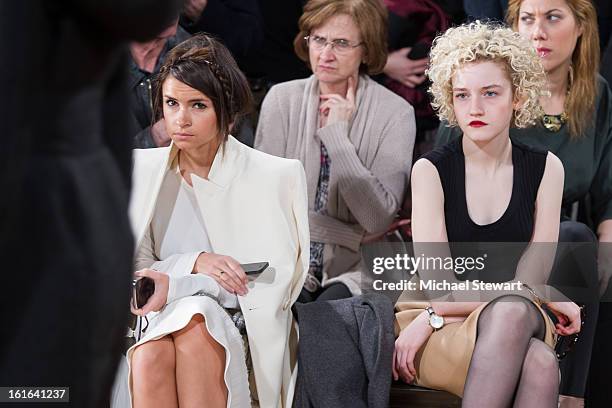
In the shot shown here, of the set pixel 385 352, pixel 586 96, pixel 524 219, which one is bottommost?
pixel 385 352

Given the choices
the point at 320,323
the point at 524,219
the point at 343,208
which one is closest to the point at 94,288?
the point at 320,323

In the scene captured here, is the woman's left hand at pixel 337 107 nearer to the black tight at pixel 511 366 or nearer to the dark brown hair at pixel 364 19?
the dark brown hair at pixel 364 19

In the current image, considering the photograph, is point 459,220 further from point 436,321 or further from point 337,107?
point 337,107

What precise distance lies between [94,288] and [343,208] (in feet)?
7.92

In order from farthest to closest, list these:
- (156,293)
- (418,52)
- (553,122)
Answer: (418,52), (553,122), (156,293)

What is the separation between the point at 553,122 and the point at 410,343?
979 mm

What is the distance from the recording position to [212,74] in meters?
3.20

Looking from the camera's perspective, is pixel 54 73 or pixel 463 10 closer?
pixel 54 73

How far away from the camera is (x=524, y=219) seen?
3270mm

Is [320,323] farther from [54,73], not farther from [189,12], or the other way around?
[54,73]

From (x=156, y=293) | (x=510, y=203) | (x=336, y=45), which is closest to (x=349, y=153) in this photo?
(x=336, y=45)

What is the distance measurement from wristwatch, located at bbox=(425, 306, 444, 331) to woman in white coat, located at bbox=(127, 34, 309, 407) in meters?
0.40

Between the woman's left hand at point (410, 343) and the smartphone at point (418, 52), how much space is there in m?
1.22

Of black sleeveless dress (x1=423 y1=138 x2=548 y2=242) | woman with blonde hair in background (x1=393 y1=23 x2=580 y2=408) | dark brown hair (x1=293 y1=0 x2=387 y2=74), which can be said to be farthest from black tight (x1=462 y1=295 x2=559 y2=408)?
dark brown hair (x1=293 y1=0 x2=387 y2=74)
